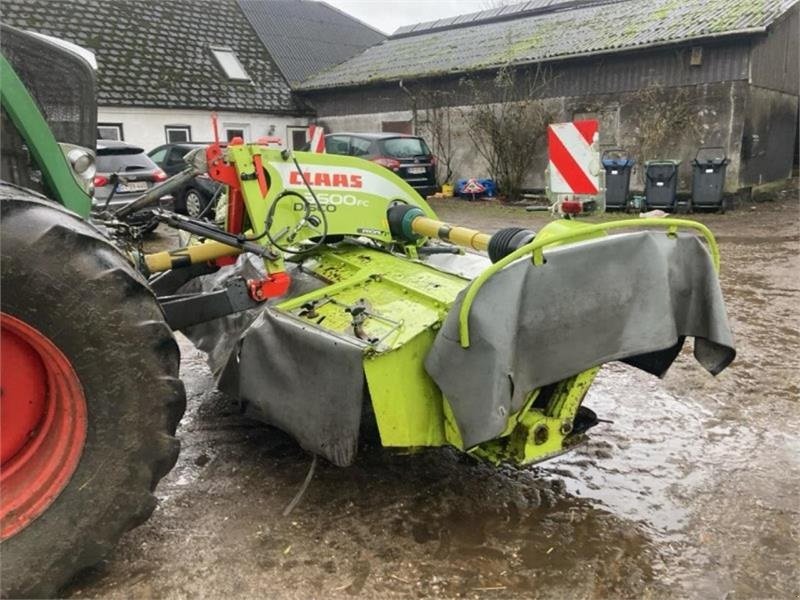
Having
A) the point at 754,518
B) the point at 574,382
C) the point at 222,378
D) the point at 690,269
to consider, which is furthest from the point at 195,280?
the point at 754,518

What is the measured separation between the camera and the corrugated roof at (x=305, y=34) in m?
21.1

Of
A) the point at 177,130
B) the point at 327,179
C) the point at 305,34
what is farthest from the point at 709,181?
the point at 305,34

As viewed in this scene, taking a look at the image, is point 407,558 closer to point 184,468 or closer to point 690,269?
point 184,468

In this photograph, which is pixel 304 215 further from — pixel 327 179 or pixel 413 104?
pixel 413 104

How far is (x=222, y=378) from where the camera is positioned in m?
3.21

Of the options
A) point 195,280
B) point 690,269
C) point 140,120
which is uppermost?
point 140,120

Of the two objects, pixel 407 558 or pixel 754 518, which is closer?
pixel 407 558

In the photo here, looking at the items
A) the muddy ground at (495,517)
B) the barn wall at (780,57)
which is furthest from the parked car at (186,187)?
the barn wall at (780,57)

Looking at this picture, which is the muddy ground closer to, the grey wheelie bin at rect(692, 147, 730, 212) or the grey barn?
the grey wheelie bin at rect(692, 147, 730, 212)

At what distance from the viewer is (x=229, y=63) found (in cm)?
1916

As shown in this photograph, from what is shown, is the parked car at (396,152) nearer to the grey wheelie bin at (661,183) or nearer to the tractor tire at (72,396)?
the grey wheelie bin at (661,183)

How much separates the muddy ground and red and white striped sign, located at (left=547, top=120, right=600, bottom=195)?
126 centimetres

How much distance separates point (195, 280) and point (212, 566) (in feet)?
6.45

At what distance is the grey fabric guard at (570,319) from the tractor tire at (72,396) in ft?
3.15
